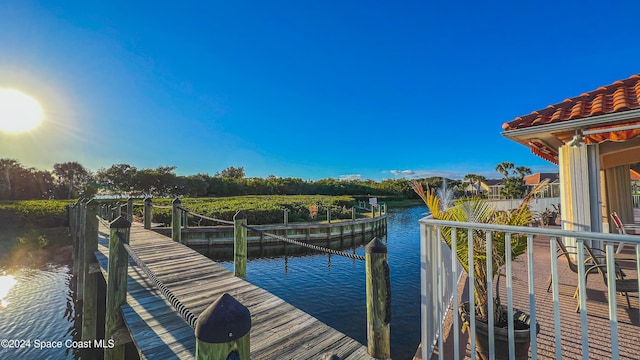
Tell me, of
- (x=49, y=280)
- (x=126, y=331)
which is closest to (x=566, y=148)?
(x=126, y=331)

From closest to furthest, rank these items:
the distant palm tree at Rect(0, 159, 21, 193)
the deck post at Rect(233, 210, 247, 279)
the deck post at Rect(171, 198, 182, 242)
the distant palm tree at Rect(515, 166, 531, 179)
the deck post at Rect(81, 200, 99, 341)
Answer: the deck post at Rect(233, 210, 247, 279) → the deck post at Rect(81, 200, 99, 341) → the deck post at Rect(171, 198, 182, 242) → the distant palm tree at Rect(0, 159, 21, 193) → the distant palm tree at Rect(515, 166, 531, 179)

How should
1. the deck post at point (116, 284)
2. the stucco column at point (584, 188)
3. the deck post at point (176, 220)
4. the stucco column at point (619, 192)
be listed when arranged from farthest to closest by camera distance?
the deck post at point (176, 220), the stucco column at point (619, 192), the stucco column at point (584, 188), the deck post at point (116, 284)

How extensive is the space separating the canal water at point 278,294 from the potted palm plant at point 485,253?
292 cm

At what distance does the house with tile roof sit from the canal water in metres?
3.42

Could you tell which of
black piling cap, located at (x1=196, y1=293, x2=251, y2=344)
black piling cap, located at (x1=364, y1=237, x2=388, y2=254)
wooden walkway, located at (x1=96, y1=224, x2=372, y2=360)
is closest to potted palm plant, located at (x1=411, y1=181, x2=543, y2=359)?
black piling cap, located at (x1=364, y1=237, x2=388, y2=254)

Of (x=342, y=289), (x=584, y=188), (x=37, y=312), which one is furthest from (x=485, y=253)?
(x=37, y=312)

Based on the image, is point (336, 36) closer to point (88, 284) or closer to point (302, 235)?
point (302, 235)

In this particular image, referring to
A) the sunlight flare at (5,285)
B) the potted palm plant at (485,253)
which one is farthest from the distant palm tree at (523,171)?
the sunlight flare at (5,285)

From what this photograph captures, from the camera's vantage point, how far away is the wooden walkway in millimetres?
2348

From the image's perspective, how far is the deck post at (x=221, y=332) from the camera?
882 millimetres

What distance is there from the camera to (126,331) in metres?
3.06

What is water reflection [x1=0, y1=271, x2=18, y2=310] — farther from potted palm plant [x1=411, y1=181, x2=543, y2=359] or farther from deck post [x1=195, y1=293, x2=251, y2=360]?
potted palm plant [x1=411, y1=181, x2=543, y2=359]

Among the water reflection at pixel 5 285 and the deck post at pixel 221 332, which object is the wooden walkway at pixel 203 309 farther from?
the water reflection at pixel 5 285

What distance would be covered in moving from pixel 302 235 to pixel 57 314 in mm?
9038
